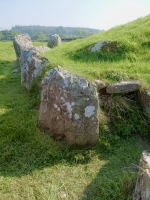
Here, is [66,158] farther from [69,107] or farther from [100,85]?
[100,85]

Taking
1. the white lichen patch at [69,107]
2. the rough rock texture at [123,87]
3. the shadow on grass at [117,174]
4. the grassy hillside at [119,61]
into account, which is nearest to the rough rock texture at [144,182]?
the shadow on grass at [117,174]

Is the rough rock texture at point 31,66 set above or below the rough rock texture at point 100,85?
above

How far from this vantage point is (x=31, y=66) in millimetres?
8500

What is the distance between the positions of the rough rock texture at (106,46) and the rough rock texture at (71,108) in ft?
15.6

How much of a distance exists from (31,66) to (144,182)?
6.25 m

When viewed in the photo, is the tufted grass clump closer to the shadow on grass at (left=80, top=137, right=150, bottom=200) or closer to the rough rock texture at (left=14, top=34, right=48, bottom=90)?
the shadow on grass at (left=80, top=137, right=150, bottom=200)

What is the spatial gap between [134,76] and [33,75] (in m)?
3.76

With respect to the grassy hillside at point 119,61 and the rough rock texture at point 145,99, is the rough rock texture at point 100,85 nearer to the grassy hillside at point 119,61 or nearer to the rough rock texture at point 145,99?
the grassy hillside at point 119,61

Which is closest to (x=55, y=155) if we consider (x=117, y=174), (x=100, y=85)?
(x=117, y=174)

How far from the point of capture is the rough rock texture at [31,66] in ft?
27.2

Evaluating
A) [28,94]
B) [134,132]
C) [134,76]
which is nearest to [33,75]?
[28,94]

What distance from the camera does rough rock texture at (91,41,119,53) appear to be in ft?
32.3

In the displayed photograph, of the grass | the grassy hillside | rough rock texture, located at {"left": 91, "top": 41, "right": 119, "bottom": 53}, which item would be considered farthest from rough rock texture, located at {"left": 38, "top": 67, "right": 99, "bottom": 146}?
rough rock texture, located at {"left": 91, "top": 41, "right": 119, "bottom": 53}

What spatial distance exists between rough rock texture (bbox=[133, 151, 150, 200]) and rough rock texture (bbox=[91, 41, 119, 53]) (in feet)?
21.6
